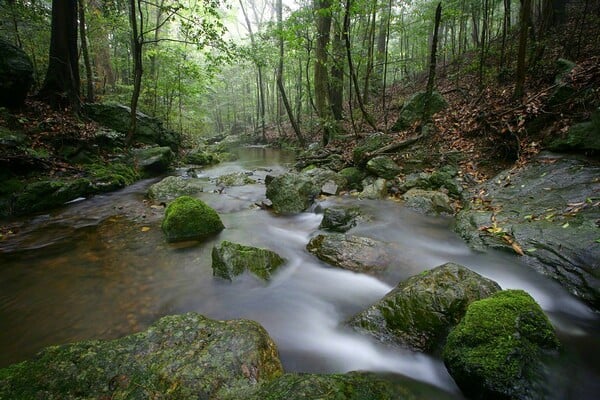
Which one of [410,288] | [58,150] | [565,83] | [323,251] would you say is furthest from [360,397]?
[58,150]

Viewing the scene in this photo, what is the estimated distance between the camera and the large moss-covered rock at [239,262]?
407cm

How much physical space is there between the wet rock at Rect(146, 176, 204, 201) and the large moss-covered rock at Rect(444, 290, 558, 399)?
7454 mm

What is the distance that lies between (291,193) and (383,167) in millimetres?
2636

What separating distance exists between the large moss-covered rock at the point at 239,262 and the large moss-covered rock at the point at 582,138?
532cm

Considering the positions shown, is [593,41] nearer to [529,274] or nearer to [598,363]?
[529,274]

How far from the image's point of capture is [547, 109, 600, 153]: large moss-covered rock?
4746 millimetres

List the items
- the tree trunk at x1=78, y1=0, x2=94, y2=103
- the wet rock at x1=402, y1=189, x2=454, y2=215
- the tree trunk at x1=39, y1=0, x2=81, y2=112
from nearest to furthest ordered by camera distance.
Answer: the wet rock at x1=402, y1=189, x2=454, y2=215 < the tree trunk at x1=39, y1=0, x2=81, y2=112 < the tree trunk at x1=78, y1=0, x2=94, y2=103

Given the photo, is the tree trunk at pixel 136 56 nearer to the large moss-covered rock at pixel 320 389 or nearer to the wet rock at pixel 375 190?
the wet rock at pixel 375 190

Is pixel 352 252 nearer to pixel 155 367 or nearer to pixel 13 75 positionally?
pixel 155 367

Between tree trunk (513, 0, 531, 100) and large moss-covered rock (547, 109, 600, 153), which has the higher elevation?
tree trunk (513, 0, 531, 100)

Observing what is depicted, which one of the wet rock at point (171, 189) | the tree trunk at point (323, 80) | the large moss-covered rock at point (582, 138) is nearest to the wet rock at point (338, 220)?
the large moss-covered rock at point (582, 138)

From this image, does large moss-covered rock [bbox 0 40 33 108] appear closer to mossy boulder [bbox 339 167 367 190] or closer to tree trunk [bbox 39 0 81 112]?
tree trunk [bbox 39 0 81 112]

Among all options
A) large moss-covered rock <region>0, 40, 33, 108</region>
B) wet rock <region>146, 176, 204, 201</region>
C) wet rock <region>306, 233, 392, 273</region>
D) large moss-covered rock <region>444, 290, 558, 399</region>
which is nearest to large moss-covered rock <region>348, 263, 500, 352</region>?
large moss-covered rock <region>444, 290, 558, 399</region>

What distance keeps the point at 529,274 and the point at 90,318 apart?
5.08m
